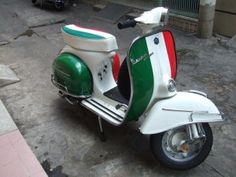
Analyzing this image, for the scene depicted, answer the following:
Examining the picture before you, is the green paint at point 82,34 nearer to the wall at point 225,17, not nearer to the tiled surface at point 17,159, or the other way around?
the tiled surface at point 17,159

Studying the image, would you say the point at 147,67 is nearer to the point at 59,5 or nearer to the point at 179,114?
the point at 179,114

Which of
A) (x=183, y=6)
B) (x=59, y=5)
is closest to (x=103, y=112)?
(x=183, y=6)

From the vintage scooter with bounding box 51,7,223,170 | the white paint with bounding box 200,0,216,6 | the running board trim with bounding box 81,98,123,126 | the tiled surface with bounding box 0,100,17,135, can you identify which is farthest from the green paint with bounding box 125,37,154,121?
the white paint with bounding box 200,0,216,6

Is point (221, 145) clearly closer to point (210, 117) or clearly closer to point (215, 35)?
point (210, 117)

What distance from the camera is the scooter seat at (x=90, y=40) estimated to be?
9.09ft

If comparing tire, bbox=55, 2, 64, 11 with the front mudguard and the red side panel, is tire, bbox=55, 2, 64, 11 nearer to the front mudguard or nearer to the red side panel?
the red side panel

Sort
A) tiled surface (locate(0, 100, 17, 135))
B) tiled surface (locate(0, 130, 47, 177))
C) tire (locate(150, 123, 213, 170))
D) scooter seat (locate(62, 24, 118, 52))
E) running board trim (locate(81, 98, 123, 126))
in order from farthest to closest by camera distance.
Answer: tiled surface (locate(0, 100, 17, 135)) < scooter seat (locate(62, 24, 118, 52)) < running board trim (locate(81, 98, 123, 126)) < tiled surface (locate(0, 130, 47, 177)) < tire (locate(150, 123, 213, 170))

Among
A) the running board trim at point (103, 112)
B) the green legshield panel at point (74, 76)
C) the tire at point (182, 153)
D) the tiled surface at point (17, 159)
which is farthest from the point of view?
the green legshield panel at point (74, 76)

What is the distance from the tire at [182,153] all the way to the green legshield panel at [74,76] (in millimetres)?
896

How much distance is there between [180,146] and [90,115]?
119 cm

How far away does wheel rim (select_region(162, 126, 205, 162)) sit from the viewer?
94.3 inches

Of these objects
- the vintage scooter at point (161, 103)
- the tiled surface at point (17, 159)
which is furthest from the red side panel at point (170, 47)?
the tiled surface at point (17, 159)

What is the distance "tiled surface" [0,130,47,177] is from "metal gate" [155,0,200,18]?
11.8ft

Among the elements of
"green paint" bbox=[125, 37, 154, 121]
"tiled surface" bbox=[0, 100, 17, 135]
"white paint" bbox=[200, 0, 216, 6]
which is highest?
"green paint" bbox=[125, 37, 154, 121]
